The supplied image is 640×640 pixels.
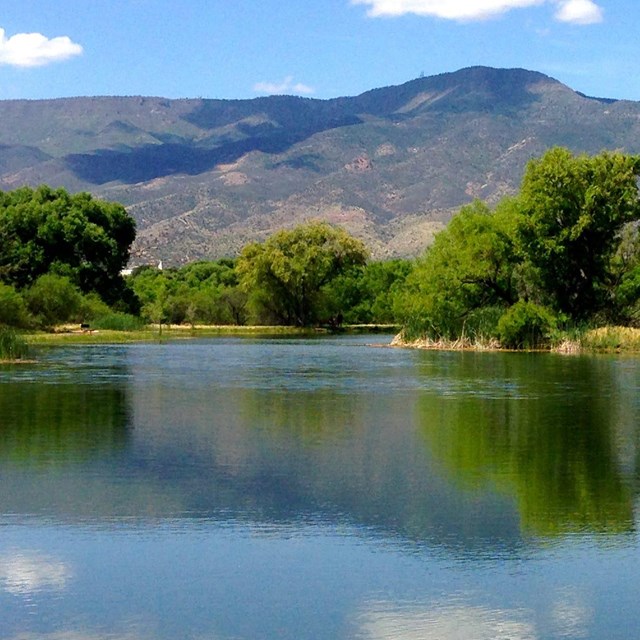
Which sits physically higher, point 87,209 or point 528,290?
point 87,209

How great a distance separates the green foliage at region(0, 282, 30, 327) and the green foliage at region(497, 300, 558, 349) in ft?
80.8

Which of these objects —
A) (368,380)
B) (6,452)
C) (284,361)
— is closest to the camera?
(6,452)

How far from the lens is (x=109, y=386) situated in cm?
3238

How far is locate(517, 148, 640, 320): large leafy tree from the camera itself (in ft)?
187

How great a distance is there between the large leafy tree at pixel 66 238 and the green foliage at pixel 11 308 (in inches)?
369

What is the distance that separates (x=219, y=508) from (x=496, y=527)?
3.12 meters

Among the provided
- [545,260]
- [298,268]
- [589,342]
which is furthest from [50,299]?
[589,342]

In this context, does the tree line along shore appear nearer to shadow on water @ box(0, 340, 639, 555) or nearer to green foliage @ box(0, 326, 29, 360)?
green foliage @ box(0, 326, 29, 360)

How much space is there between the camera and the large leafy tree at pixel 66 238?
8031 cm

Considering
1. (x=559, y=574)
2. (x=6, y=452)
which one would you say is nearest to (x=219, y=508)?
(x=559, y=574)

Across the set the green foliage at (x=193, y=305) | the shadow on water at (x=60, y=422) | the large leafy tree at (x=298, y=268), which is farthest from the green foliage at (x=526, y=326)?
the green foliage at (x=193, y=305)

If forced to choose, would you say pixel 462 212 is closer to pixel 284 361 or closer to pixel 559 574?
pixel 284 361

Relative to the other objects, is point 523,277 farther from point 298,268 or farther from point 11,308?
point 298,268

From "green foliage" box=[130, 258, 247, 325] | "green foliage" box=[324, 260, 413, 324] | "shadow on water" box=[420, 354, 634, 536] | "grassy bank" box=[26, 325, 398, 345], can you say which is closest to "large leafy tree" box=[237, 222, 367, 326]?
"grassy bank" box=[26, 325, 398, 345]
